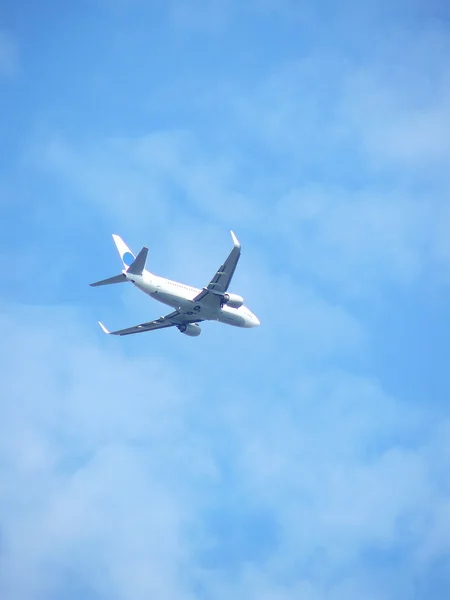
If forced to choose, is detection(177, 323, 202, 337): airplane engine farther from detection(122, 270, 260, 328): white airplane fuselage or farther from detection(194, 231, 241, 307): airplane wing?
detection(194, 231, 241, 307): airplane wing

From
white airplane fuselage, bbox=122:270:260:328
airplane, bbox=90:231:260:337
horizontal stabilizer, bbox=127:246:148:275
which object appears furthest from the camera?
white airplane fuselage, bbox=122:270:260:328

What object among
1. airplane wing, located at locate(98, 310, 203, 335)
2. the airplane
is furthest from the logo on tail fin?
airplane wing, located at locate(98, 310, 203, 335)

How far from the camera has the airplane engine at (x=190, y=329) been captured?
9106cm

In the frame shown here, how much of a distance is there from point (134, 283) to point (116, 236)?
33.1ft

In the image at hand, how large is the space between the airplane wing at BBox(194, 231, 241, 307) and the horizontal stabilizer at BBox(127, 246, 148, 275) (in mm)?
6444

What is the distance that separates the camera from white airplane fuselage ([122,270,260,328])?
8031 centimetres

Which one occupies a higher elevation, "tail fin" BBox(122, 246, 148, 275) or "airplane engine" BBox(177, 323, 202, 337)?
"airplane engine" BBox(177, 323, 202, 337)

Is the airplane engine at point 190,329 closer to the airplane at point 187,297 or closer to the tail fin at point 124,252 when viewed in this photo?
the airplane at point 187,297

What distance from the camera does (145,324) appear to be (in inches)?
3612

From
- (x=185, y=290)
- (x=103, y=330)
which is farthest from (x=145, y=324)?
(x=185, y=290)

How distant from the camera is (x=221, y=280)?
80.2 meters

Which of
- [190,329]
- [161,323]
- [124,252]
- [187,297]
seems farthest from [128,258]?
[190,329]

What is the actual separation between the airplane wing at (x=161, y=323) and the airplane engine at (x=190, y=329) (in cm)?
50

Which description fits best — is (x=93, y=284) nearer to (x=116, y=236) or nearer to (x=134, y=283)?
(x=134, y=283)
